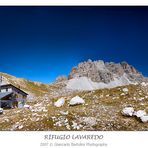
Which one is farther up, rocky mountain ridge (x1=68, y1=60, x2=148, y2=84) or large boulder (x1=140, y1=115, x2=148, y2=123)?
rocky mountain ridge (x1=68, y1=60, x2=148, y2=84)

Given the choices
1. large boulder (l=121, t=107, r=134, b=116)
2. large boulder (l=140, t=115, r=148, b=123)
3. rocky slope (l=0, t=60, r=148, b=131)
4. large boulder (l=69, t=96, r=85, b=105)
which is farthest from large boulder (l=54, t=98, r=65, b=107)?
large boulder (l=140, t=115, r=148, b=123)

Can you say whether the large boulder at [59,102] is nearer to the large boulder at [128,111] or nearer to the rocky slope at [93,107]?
the rocky slope at [93,107]

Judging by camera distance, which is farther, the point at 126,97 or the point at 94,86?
the point at 94,86

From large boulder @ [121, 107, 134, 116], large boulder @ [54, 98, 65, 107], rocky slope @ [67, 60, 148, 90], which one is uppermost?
rocky slope @ [67, 60, 148, 90]

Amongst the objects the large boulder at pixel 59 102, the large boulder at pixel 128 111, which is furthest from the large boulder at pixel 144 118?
the large boulder at pixel 59 102

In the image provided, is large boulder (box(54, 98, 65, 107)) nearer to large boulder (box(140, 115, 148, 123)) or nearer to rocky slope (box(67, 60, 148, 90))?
rocky slope (box(67, 60, 148, 90))

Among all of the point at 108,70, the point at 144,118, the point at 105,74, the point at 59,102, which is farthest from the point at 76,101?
the point at 144,118

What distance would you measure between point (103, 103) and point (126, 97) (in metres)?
0.57

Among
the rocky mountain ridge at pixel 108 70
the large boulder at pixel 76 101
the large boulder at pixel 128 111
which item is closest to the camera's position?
the large boulder at pixel 128 111

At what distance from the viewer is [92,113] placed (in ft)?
23.4

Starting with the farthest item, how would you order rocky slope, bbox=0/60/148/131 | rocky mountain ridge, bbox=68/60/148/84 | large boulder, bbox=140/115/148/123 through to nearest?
rocky mountain ridge, bbox=68/60/148/84, large boulder, bbox=140/115/148/123, rocky slope, bbox=0/60/148/131
